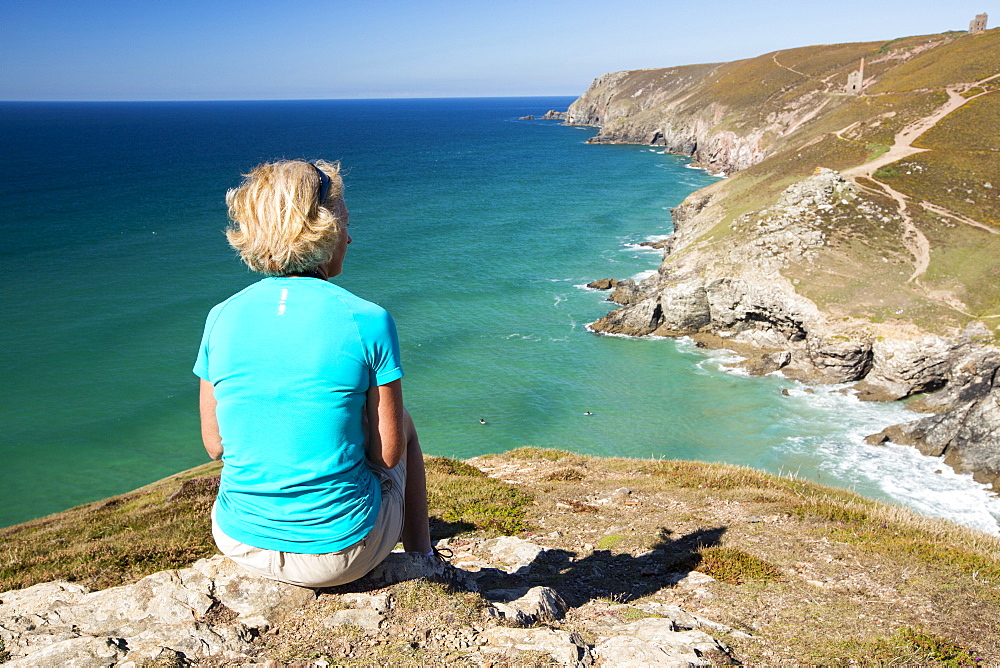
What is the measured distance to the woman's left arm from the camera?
4.47m

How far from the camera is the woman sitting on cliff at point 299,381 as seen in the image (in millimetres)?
4078

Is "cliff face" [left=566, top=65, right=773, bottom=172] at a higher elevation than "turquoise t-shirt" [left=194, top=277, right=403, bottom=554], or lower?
higher

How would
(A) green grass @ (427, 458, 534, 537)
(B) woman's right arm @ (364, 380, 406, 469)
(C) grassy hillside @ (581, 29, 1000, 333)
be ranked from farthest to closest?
1. (C) grassy hillside @ (581, 29, 1000, 333)
2. (A) green grass @ (427, 458, 534, 537)
3. (B) woman's right arm @ (364, 380, 406, 469)

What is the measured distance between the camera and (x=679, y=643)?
19.2ft

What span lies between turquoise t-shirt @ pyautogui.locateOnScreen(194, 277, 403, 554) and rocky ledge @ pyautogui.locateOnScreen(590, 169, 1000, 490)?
118 feet

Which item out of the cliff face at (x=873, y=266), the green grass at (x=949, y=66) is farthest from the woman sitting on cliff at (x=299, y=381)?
the green grass at (x=949, y=66)

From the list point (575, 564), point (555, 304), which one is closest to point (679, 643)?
point (575, 564)

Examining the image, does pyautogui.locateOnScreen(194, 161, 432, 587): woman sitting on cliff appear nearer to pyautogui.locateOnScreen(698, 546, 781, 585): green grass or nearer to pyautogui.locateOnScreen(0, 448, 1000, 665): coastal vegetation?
pyautogui.locateOnScreen(0, 448, 1000, 665): coastal vegetation

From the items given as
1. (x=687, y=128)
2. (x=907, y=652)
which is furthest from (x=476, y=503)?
(x=687, y=128)

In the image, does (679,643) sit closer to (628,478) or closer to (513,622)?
(513,622)

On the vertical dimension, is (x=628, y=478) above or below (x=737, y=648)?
below

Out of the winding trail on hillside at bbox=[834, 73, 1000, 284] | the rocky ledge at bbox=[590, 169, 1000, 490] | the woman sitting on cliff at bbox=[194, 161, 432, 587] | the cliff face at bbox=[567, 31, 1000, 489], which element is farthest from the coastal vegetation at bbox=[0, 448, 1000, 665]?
the winding trail on hillside at bbox=[834, 73, 1000, 284]

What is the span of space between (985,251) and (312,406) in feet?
185

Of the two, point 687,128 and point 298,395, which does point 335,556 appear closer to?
point 298,395
